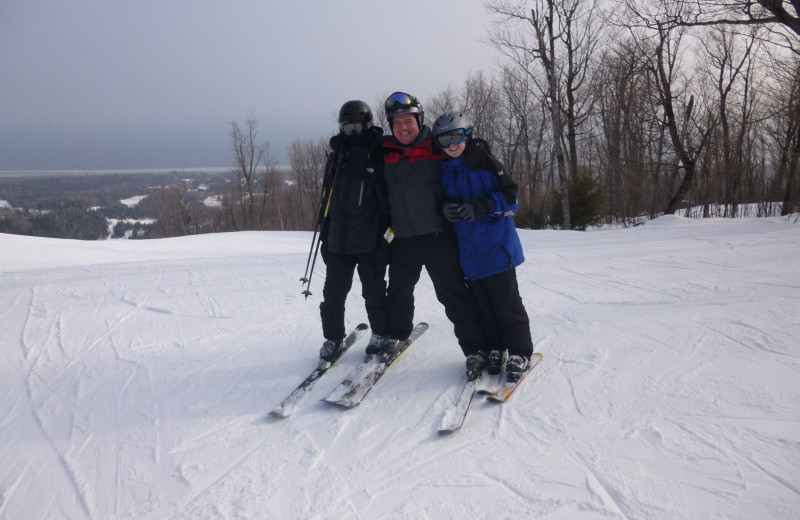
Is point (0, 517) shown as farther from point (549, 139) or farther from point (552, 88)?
point (549, 139)

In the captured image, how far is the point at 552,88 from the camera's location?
15156mm

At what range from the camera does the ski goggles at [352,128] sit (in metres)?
2.97

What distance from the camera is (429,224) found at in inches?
110

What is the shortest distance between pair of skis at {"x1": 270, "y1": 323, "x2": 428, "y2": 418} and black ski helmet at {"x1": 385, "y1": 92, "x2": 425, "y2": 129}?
160cm

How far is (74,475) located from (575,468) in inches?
93.7

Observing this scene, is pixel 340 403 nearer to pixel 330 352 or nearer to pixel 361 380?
pixel 361 380

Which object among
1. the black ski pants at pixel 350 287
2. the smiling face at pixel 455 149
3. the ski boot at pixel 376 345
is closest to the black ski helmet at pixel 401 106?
the smiling face at pixel 455 149

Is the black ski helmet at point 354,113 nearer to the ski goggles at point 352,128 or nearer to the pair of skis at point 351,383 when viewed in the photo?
the ski goggles at point 352,128

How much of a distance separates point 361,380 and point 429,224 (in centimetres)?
110

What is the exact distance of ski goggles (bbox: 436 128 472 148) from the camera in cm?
264

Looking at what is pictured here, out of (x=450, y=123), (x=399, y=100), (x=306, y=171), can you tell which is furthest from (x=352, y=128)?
(x=306, y=171)

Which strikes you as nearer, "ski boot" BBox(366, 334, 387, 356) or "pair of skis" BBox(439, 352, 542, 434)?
"pair of skis" BBox(439, 352, 542, 434)

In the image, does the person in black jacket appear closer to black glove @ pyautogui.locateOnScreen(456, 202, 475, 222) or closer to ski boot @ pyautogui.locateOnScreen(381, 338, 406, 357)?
ski boot @ pyautogui.locateOnScreen(381, 338, 406, 357)

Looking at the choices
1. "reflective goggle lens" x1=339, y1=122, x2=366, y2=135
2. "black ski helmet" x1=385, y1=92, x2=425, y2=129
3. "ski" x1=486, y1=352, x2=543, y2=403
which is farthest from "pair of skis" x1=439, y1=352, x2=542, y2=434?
"reflective goggle lens" x1=339, y1=122, x2=366, y2=135
